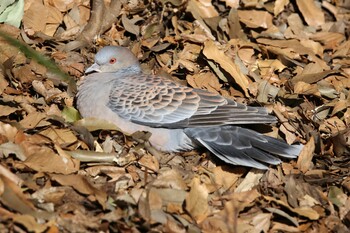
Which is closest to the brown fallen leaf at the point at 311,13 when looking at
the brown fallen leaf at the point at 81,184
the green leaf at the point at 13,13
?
the green leaf at the point at 13,13

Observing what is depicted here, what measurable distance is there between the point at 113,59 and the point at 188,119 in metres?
1.01

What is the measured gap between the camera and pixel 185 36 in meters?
6.24

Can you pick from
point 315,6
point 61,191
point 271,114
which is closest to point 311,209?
point 271,114

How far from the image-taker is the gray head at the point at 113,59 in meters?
5.84

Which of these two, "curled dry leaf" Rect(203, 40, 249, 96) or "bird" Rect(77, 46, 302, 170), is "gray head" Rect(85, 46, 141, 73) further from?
"curled dry leaf" Rect(203, 40, 249, 96)

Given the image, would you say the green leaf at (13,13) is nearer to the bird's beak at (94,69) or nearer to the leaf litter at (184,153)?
the leaf litter at (184,153)

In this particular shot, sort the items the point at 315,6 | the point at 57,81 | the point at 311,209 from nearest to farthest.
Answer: the point at 311,209 < the point at 57,81 < the point at 315,6

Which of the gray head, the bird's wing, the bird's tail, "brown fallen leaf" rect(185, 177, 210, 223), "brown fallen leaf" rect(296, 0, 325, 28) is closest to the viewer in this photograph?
"brown fallen leaf" rect(185, 177, 210, 223)

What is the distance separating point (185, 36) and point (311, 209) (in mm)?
2204

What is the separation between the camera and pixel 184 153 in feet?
17.8

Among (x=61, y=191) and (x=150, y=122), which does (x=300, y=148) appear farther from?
(x=61, y=191)

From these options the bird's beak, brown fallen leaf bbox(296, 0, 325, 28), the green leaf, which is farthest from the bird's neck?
brown fallen leaf bbox(296, 0, 325, 28)

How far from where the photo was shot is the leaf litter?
14.4 feet

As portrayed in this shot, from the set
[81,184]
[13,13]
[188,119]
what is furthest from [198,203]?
[13,13]
